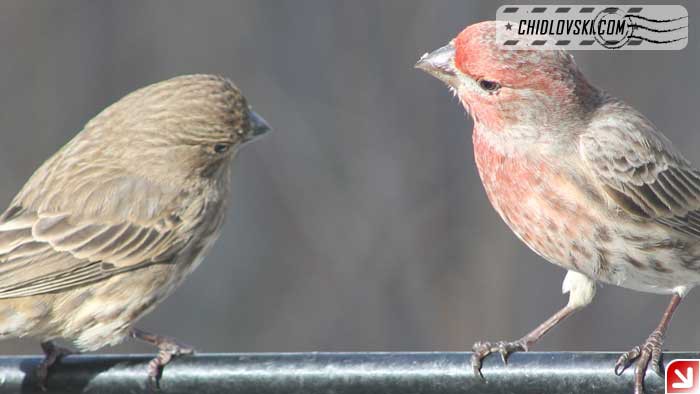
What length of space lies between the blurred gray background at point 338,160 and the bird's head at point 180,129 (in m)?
4.68

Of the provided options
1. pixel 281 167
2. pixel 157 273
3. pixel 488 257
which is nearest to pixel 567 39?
pixel 157 273

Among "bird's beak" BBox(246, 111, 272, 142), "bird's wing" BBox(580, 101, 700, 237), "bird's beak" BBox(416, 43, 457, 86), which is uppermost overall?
"bird's beak" BBox(416, 43, 457, 86)

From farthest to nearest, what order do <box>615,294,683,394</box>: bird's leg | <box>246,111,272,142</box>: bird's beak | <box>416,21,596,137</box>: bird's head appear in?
<box>246,111,272,142</box>: bird's beak, <box>416,21,596,137</box>: bird's head, <box>615,294,683,394</box>: bird's leg

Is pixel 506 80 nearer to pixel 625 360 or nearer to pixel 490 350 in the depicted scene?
pixel 490 350

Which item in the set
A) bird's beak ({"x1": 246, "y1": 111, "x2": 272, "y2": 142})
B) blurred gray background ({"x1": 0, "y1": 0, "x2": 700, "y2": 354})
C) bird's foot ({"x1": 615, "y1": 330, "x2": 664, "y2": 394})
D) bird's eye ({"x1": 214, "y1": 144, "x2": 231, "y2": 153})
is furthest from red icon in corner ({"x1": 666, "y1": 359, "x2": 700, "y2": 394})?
blurred gray background ({"x1": 0, "y1": 0, "x2": 700, "y2": 354})

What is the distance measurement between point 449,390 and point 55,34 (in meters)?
7.64

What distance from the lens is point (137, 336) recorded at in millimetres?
6820

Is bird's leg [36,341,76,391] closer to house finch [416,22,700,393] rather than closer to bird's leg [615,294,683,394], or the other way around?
house finch [416,22,700,393]

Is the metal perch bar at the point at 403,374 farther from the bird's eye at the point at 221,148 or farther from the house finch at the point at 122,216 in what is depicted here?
the bird's eye at the point at 221,148

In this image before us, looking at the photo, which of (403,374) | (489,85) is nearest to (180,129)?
(489,85)

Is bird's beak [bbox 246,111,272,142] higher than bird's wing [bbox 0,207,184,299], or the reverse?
bird's beak [bbox 246,111,272,142]

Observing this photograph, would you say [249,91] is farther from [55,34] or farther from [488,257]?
[488,257]

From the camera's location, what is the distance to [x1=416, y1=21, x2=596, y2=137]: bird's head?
19.9ft

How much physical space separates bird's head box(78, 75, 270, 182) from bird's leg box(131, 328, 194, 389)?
0.85 meters
